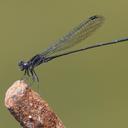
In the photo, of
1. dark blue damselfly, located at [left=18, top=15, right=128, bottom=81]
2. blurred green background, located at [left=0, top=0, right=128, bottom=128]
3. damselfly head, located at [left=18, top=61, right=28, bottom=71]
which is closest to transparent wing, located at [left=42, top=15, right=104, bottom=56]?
dark blue damselfly, located at [left=18, top=15, right=128, bottom=81]

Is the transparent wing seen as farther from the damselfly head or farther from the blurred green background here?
the blurred green background

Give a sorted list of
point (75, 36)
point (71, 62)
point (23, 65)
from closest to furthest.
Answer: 1. point (23, 65)
2. point (75, 36)
3. point (71, 62)

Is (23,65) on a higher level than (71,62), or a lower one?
higher

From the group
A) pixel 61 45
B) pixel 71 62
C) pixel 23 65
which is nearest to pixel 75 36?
pixel 61 45

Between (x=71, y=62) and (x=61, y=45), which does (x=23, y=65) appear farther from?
(x=71, y=62)

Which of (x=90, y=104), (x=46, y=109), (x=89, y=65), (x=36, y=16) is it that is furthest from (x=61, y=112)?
(x=46, y=109)
